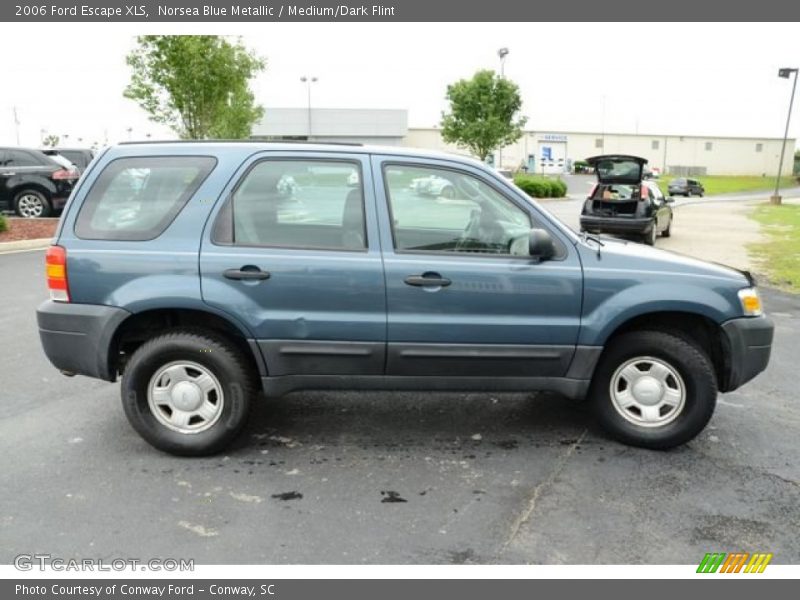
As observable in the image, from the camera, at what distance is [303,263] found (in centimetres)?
380

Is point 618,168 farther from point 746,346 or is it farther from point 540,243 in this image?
point 540,243

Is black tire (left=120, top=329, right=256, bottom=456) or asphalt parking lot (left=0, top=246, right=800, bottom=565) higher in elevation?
black tire (left=120, top=329, right=256, bottom=456)

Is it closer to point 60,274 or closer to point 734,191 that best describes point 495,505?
point 60,274

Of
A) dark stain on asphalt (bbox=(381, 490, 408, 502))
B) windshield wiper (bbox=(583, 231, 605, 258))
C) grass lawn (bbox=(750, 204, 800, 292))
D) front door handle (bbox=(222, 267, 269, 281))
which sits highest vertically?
windshield wiper (bbox=(583, 231, 605, 258))

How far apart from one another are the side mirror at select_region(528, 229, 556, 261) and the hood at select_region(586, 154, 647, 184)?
1158 centimetres

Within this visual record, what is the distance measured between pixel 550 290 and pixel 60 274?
2863 millimetres

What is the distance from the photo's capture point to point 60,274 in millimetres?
3871

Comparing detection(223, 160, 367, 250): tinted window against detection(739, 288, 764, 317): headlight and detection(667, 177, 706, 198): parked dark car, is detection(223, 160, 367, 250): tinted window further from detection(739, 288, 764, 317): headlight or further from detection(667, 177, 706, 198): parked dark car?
detection(667, 177, 706, 198): parked dark car

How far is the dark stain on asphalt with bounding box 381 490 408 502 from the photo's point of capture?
3.48 m

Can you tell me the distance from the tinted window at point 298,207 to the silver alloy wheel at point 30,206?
529 inches

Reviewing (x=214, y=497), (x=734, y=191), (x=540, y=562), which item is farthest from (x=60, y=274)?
(x=734, y=191)

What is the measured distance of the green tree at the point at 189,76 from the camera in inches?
724

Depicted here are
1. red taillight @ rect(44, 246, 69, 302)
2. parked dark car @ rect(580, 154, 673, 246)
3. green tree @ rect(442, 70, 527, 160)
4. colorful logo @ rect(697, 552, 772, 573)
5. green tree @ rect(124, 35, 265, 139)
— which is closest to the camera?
colorful logo @ rect(697, 552, 772, 573)

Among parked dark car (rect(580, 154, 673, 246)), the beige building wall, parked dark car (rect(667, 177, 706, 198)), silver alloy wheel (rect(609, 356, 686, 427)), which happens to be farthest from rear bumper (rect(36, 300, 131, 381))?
the beige building wall
